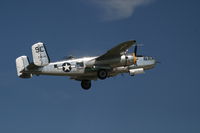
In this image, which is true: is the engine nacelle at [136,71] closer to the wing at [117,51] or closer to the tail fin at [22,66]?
the wing at [117,51]

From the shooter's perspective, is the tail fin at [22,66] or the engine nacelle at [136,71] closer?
the tail fin at [22,66]

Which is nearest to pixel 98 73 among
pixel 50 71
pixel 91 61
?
pixel 91 61

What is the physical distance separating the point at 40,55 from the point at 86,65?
4.23 metres

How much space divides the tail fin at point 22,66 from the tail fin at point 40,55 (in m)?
1.34

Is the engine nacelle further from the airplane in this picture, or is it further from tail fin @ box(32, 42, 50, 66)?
tail fin @ box(32, 42, 50, 66)

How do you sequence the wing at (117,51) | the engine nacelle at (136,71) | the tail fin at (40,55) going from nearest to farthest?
the tail fin at (40,55)
the wing at (117,51)
the engine nacelle at (136,71)

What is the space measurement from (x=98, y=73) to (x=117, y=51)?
2612 mm

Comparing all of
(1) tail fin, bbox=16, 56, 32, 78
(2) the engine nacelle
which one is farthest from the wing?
(1) tail fin, bbox=16, 56, 32, 78

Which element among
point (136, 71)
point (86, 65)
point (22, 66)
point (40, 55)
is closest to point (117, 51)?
point (86, 65)

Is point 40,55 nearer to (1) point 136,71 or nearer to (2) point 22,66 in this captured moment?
(2) point 22,66

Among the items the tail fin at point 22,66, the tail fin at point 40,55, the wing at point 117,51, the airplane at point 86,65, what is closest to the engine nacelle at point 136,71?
the airplane at point 86,65

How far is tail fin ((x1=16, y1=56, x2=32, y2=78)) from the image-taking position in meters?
46.5

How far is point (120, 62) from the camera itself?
47.9 meters

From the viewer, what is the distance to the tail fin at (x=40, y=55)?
150 feet
